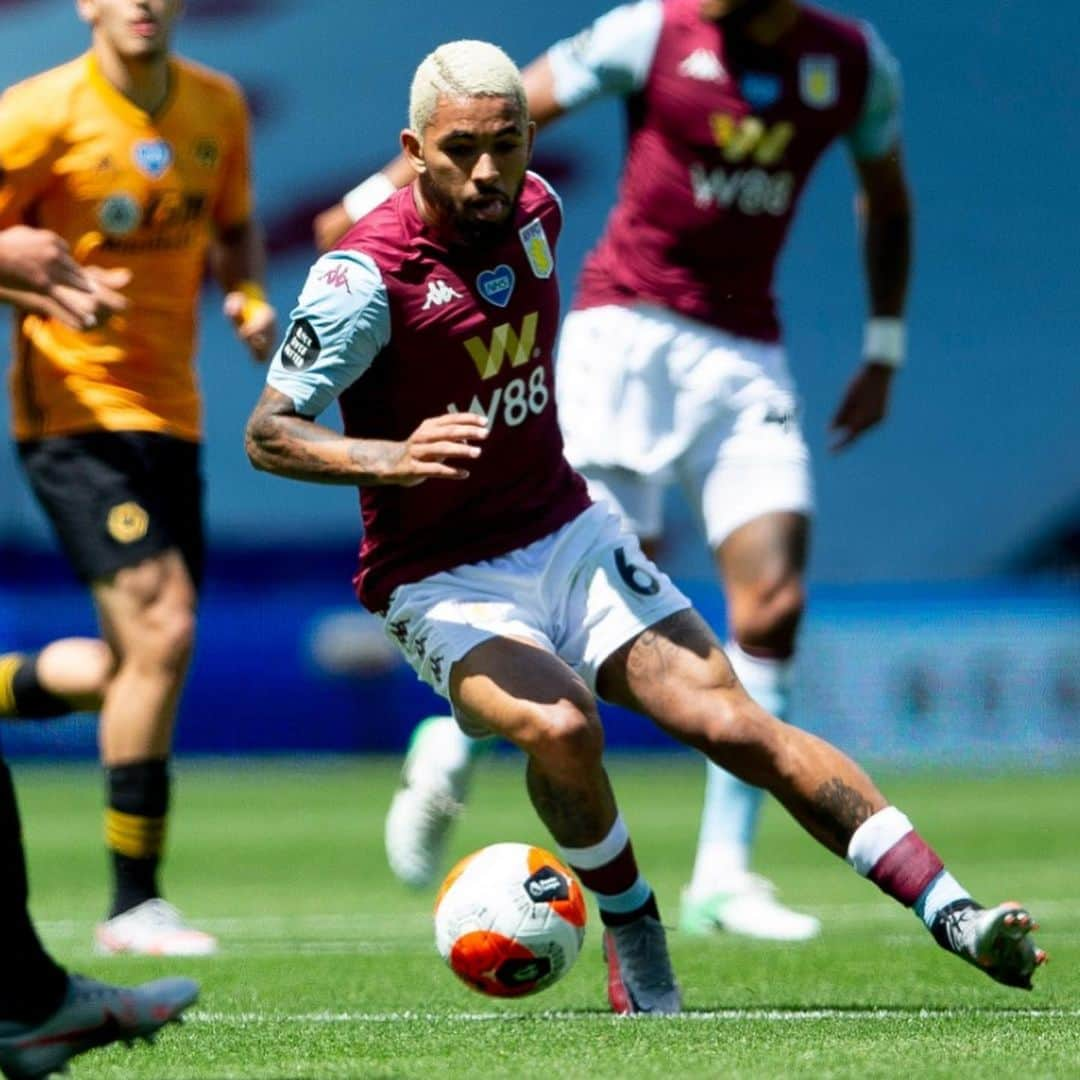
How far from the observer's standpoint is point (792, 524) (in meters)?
7.12

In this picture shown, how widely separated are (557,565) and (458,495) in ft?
0.89

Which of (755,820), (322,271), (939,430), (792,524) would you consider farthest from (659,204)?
(939,430)

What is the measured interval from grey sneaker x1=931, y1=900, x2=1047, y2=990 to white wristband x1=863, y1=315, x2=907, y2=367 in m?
3.16

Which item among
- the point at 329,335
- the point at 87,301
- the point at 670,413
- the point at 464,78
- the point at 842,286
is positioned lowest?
the point at 842,286

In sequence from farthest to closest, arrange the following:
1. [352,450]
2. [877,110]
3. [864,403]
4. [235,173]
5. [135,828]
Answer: [864,403] → [235,173] → [877,110] → [135,828] → [352,450]

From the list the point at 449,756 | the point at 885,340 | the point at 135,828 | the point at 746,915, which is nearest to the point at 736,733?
the point at 746,915

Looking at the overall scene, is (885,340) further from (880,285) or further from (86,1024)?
(86,1024)

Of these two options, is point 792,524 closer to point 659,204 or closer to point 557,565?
point 659,204

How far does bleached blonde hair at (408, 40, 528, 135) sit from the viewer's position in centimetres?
522

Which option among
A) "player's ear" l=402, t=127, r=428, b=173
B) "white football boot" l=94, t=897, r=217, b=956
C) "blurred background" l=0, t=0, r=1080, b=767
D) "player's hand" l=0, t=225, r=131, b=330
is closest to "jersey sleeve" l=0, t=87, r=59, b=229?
"player's hand" l=0, t=225, r=131, b=330

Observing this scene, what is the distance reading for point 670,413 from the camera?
7.45 meters

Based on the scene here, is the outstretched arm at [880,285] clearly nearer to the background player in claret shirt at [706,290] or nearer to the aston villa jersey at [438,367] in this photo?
the background player in claret shirt at [706,290]

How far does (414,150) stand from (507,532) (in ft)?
2.84

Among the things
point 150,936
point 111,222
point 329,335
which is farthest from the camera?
point 111,222
